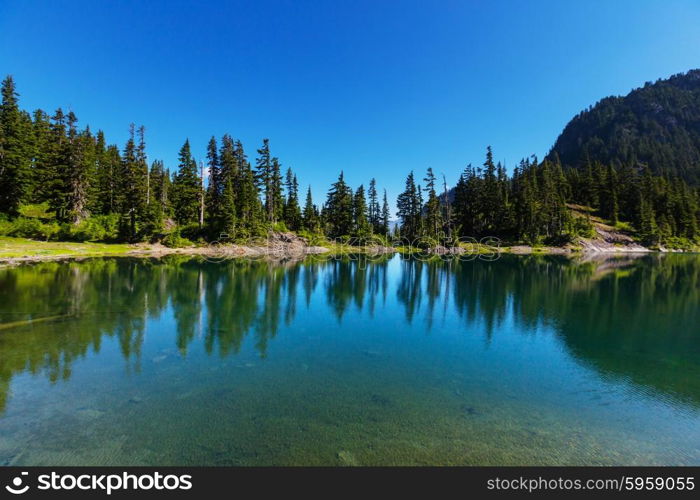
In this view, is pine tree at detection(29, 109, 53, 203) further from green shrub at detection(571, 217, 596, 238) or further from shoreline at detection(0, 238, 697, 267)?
green shrub at detection(571, 217, 596, 238)

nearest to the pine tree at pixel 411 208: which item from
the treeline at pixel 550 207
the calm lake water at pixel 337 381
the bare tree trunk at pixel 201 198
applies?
the treeline at pixel 550 207

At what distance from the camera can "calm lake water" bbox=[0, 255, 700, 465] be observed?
8289 mm

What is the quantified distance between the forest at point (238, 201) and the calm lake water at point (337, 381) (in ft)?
143

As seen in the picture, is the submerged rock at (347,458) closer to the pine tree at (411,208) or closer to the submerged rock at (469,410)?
the submerged rock at (469,410)

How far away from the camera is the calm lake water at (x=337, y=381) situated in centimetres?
829

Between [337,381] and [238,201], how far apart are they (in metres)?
69.2

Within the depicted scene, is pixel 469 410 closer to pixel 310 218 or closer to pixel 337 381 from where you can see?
pixel 337 381

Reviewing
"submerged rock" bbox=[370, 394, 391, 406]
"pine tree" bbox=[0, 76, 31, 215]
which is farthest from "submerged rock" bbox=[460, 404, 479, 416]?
"pine tree" bbox=[0, 76, 31, 215]

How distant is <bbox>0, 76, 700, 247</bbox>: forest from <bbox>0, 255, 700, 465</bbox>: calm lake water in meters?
43.7

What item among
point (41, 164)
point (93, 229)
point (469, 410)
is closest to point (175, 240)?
point (93, 229)

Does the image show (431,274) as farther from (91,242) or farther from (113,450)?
(91,242)

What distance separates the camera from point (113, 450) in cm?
794
